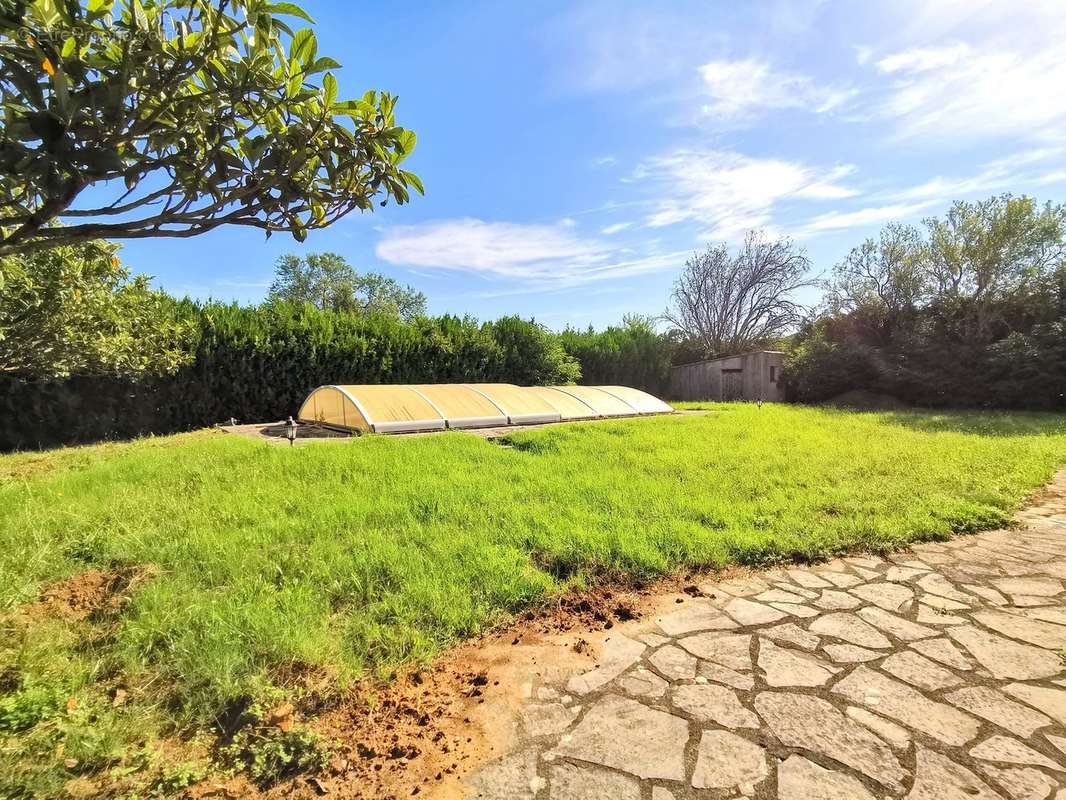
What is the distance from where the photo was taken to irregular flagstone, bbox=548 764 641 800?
154 cm

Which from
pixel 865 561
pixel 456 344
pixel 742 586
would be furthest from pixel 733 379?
pixel 742 586

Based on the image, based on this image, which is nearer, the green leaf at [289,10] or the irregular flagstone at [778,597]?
the green leaf at [289,10]

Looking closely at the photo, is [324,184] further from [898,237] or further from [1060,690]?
[898,237]

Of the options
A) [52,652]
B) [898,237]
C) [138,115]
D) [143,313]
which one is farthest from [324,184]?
[898,237]

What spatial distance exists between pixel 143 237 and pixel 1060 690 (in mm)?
4134

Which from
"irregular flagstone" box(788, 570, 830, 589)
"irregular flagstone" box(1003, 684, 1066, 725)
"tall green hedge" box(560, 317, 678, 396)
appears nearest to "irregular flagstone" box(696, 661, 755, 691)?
"irregular flagstone" box(1003, 684, 1066, 725)

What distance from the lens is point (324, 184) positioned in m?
2.23

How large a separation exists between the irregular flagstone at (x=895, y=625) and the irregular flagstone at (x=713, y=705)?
1174mm

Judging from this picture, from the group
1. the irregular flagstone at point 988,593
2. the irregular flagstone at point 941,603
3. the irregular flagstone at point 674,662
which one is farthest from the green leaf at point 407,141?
the irregular flagstone at point 988,593

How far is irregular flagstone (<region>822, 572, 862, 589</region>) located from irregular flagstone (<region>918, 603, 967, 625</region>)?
378 mm

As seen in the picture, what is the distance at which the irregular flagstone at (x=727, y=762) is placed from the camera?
1.59 m

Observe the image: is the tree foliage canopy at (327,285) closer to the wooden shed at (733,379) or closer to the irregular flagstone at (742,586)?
the wooden shed at (733,379)

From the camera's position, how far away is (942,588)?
3.05 metres

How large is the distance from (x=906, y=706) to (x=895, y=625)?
792 millimetres
